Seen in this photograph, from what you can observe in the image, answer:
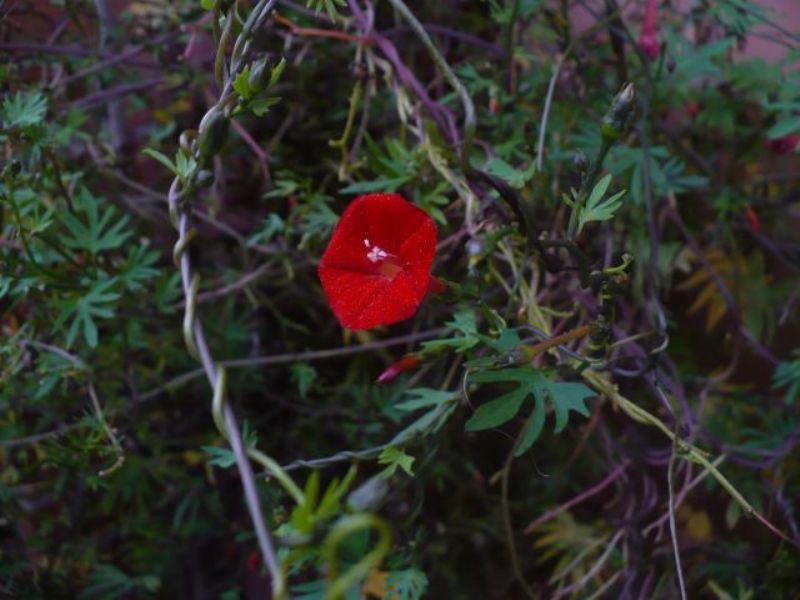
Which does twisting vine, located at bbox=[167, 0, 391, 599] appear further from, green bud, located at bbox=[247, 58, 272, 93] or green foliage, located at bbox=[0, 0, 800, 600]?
green foliage, located at bbox=[0, 0, 800, 600]

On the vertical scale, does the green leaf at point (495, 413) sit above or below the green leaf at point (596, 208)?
below

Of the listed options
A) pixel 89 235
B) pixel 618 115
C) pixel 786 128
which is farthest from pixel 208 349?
pixel 786 128

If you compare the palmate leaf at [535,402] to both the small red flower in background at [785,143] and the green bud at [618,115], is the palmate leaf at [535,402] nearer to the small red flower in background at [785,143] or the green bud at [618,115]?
the green bud at [618,115]

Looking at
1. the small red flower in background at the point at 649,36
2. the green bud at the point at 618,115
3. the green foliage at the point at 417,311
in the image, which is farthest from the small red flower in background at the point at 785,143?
the green bud at the point at 618,115

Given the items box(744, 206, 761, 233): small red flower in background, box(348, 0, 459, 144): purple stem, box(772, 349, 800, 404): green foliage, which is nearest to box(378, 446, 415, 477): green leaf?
box(348, 0, 459, 144): purple stem

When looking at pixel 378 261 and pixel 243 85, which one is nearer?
pixel 243 85

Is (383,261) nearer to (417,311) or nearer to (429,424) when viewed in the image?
(429,424)
